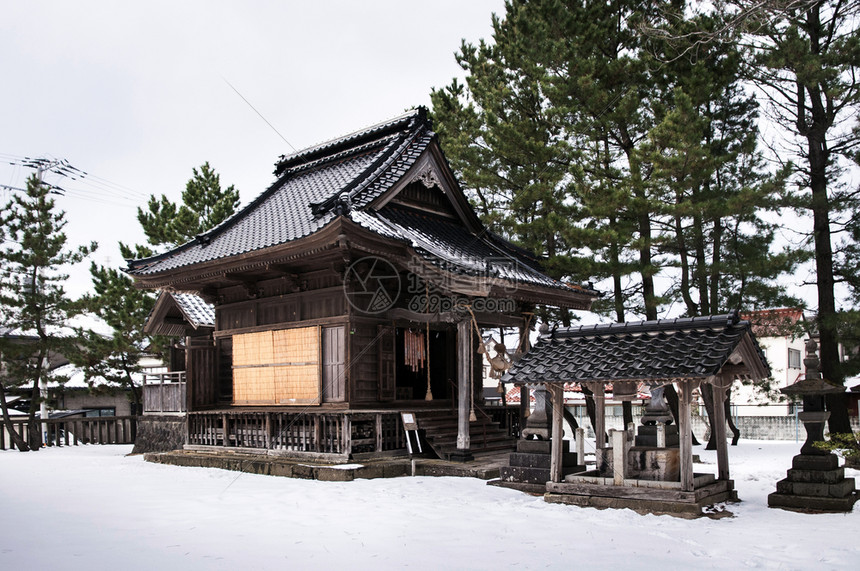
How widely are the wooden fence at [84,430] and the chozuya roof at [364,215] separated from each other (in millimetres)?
9566

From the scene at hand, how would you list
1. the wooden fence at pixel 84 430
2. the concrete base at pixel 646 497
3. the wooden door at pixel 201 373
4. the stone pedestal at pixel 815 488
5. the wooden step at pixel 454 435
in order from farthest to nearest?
1. the wooden fence at pixel 84 430
2. the wooden door at pixel 201 373
3. the wooden step at pixel 454 435
4. the stone pedestal at pixel 815 488
5. the concrete base at pixel 646 497

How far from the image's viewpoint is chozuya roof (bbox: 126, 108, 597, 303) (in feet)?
45.1

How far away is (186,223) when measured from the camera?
2445cm

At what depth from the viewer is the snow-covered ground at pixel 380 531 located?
650 cm

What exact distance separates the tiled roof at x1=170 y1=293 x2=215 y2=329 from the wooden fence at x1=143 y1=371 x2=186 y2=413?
144cm

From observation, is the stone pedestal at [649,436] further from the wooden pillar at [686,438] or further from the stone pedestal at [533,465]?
Result: the wooden pillar at [686,438]

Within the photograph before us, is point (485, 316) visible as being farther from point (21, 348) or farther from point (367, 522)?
point (21, 348)

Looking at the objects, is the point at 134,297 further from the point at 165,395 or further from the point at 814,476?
the point at 814,476

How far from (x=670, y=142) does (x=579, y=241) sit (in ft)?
10.4

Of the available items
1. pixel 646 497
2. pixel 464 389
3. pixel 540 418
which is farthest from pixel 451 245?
pixel 646 497

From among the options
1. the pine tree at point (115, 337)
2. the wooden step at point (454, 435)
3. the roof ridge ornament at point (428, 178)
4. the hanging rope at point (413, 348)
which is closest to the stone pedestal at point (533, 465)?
the wooden step at point (454, 435)

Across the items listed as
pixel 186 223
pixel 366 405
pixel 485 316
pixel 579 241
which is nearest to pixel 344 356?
pixel 366 405

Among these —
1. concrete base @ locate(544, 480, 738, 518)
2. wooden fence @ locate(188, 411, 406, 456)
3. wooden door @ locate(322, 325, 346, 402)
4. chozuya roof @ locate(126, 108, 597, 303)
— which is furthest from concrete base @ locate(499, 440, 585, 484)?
wooden door @ locate(322, 325, 346, 402)

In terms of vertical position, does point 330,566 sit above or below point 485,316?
below
